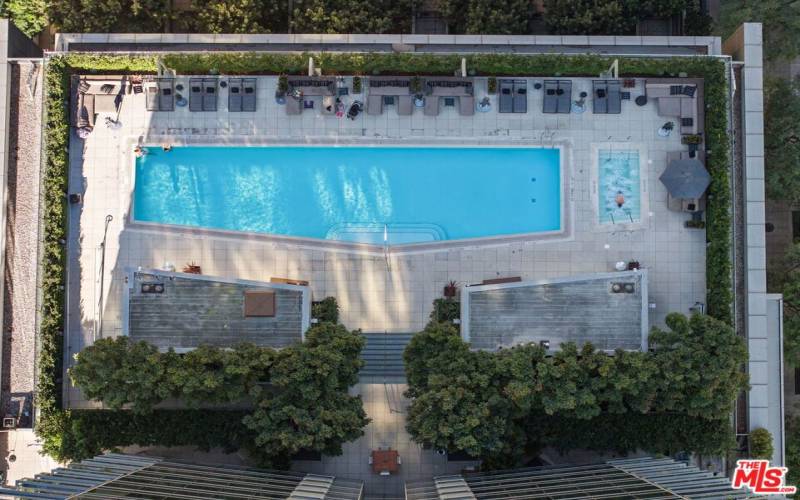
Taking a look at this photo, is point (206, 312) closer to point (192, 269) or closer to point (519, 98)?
point (192, 269)

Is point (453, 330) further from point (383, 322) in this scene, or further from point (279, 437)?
point (279, 437)

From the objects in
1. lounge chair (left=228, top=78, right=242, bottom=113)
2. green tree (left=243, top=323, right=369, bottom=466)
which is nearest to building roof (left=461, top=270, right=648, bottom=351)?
green tree (left=243, top=323, right=369, bottom=466)

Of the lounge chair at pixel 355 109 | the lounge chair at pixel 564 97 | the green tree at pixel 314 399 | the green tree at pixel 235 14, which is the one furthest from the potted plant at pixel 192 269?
the lounge chair at pixel 564 97

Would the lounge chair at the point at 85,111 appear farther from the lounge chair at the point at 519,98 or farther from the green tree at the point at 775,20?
the green tree at the point at 775,20

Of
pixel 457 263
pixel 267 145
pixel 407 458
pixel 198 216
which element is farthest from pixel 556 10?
pixel 407 458

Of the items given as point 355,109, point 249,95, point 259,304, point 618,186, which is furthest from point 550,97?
point 259,304
